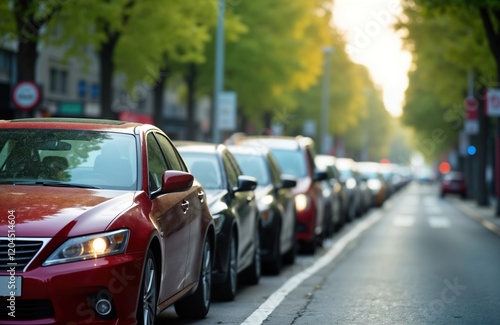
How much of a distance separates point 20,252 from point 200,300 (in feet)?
11.1

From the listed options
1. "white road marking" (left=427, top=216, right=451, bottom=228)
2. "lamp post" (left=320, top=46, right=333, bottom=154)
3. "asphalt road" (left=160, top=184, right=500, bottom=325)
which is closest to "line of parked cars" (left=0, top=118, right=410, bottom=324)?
"asphalt road" (left=160, top=184, right=500, bottom=325)

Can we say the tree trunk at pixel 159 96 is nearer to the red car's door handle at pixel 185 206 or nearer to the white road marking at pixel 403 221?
the white road marking at pixel 403 221

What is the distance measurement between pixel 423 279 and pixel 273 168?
2.90m

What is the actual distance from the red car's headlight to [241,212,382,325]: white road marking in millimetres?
2936

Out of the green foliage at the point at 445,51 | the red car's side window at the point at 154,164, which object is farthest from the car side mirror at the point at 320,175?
the red car's side window at the point at 154,164

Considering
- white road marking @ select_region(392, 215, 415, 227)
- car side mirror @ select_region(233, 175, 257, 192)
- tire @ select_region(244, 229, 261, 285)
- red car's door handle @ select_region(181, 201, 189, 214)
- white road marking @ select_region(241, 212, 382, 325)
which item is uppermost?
car side mirror @ select_region(233, 175, 257, 192)

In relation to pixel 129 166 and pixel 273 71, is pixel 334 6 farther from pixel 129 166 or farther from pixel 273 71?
pixel 129 166

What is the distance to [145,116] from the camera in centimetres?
6078

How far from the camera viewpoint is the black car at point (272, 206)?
1557 cm

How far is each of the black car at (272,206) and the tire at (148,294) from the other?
7161mm

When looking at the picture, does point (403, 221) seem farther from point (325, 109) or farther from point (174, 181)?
point (325, 109)

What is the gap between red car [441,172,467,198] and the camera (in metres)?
66.1

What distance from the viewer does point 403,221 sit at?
118 feet

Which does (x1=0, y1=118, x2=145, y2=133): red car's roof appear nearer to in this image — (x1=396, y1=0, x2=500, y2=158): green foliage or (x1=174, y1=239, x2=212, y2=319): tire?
(x1=174, y1=239, x2=212, y2=319): tire
